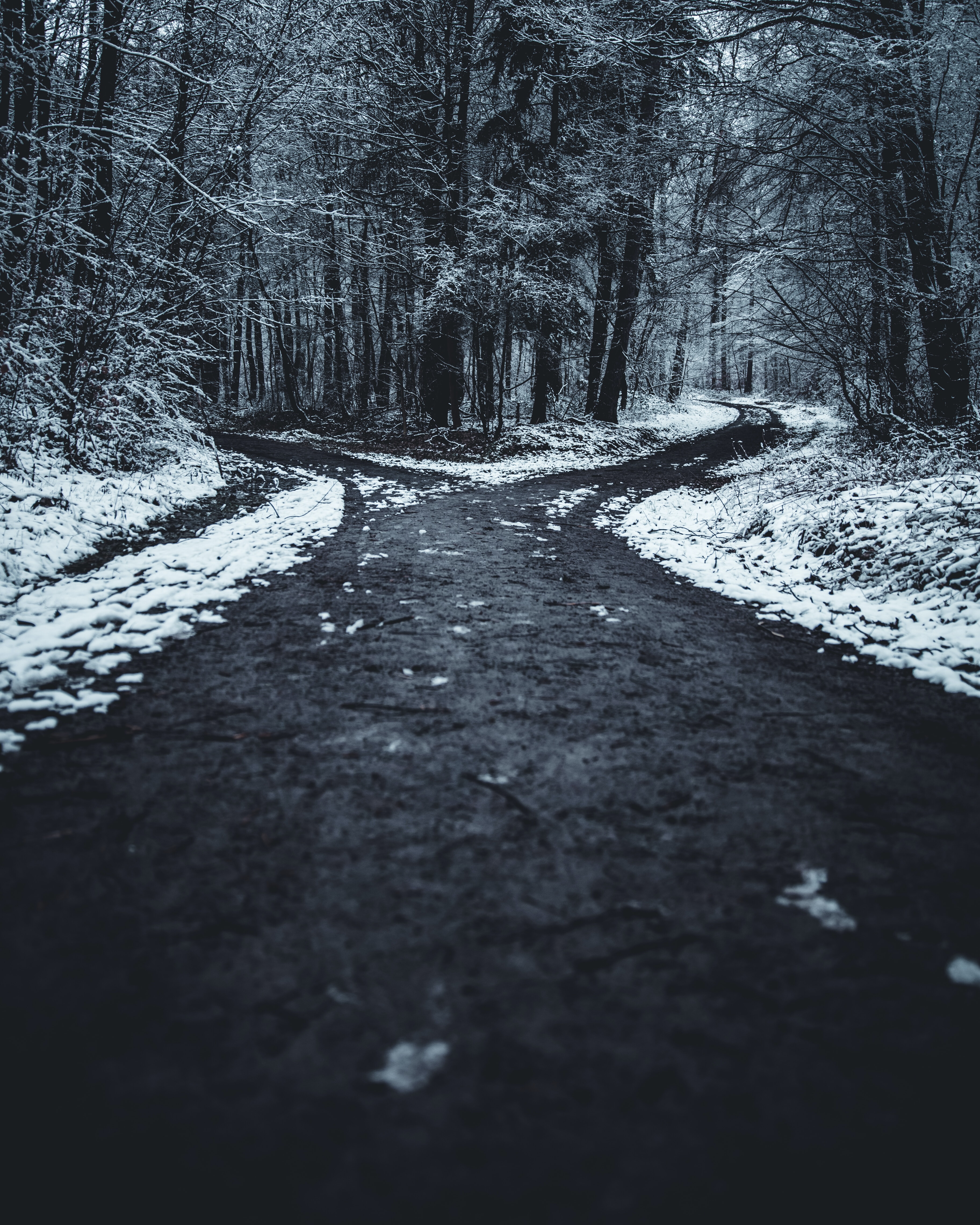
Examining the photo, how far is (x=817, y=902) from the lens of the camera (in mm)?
1830

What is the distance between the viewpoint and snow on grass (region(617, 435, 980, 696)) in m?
4.15

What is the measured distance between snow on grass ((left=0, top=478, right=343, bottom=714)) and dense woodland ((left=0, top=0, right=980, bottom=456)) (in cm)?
299

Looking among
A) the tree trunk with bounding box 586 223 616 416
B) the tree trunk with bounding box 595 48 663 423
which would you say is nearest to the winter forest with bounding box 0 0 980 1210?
the tree trunk with bounding box 595 48 663 423

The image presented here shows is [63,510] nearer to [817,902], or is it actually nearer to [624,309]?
[817,902]

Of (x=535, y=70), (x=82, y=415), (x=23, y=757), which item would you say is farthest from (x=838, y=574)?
(x=535, y=70)

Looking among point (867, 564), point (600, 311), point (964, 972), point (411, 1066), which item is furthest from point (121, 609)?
point (600, 311)

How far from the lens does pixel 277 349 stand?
25.7 meters

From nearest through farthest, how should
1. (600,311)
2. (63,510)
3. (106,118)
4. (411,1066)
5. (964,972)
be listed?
(411,1066) → (964,972) → (63,510) → (106,118) → (600,311)

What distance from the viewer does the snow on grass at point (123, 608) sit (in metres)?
3.07

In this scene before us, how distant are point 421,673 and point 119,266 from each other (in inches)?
296

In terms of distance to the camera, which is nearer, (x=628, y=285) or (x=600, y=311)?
(x=628, y=285)

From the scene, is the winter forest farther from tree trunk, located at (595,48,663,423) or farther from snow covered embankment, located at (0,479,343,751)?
tree trunk, located at (595,48,663,423)

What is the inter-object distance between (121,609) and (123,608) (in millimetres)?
47

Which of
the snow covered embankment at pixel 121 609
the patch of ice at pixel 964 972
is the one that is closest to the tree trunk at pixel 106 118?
the snow covered embankment at pixel 121 609
